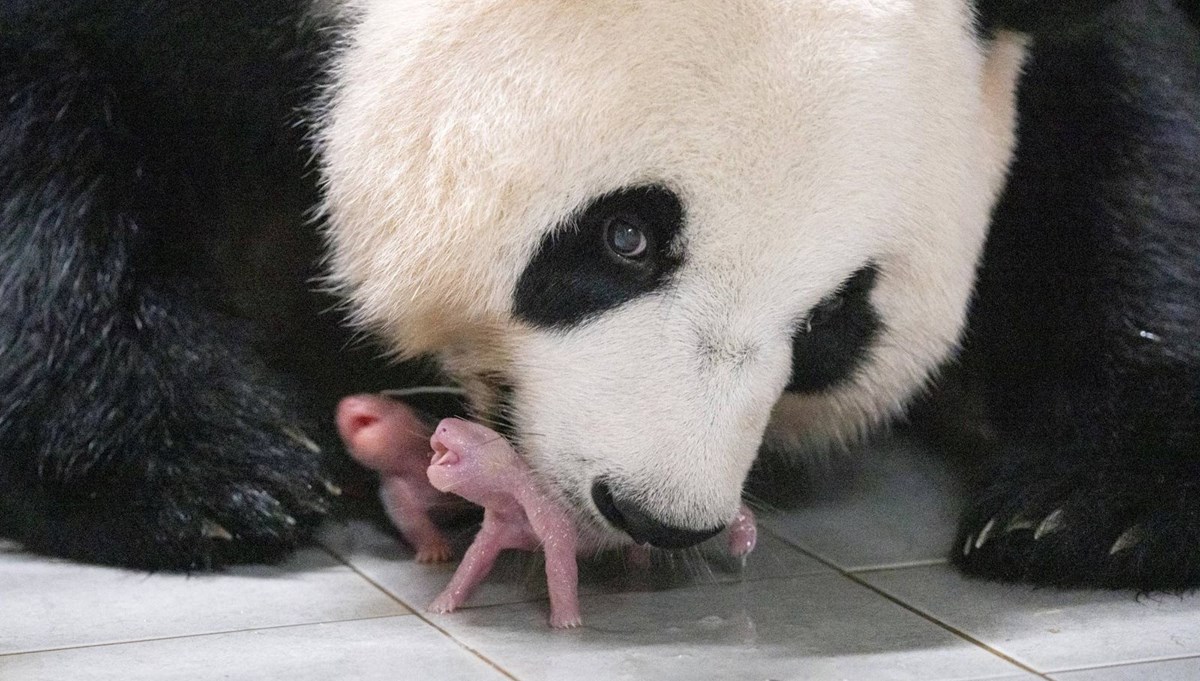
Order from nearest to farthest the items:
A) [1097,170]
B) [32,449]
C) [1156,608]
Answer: [1156,608] → [32,449] → [1097,170]

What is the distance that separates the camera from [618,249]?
2023 mm

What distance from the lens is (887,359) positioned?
2328mm

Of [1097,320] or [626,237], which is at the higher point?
[626,237]

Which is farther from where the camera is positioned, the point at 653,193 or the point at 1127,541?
the point at 1127,541

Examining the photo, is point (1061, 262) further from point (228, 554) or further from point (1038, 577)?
point (228, 554)

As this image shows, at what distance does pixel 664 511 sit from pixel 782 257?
35 cm

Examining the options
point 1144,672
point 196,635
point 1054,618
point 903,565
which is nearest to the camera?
point 1144,672

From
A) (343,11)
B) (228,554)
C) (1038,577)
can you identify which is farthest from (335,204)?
(1038,577)

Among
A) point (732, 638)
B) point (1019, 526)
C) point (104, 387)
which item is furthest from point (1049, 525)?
point (104, 387)

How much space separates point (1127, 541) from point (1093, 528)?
0.16 feet

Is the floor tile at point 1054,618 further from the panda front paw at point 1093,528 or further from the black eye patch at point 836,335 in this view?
the black eye patch at point 836,335

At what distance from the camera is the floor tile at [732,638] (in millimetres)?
1841

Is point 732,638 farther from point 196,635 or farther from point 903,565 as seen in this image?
point 196,635

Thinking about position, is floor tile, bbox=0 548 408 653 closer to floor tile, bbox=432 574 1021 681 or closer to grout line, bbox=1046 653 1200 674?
floor tile, bbox=432 574 1021 681
